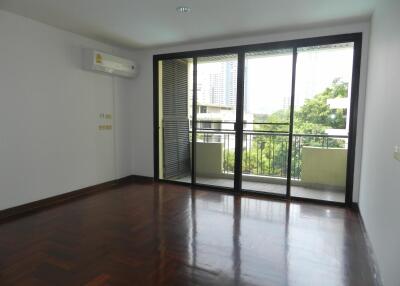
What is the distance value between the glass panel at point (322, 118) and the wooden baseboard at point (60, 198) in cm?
289

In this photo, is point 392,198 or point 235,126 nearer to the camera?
point 392,198

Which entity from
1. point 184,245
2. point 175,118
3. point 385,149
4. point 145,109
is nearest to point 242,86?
point 175,118

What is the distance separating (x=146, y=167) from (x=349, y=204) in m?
3.50

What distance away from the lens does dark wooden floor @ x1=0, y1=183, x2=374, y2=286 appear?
2053 mm

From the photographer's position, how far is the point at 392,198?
1813 mm

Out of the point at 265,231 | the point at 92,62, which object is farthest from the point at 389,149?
the point at 92,62

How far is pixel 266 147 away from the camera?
4.67m

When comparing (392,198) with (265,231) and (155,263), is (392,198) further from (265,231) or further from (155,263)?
(155,263)

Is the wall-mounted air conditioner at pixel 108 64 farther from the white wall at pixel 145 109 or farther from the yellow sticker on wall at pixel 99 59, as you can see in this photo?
the white wall at pixel 145 109

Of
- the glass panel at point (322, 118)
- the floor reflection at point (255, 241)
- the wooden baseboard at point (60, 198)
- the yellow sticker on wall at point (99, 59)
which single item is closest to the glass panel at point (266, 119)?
the glass panel at point (322, 118)

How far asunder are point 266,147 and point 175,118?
175 cm

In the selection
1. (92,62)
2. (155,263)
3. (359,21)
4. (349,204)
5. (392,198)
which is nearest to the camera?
(392,198)

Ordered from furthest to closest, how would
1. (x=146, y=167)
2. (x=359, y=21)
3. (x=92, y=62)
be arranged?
(x=146, y=167) < (x=92, y=62) < (x=359, y=21)

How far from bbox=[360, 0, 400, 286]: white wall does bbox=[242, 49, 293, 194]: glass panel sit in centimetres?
135
